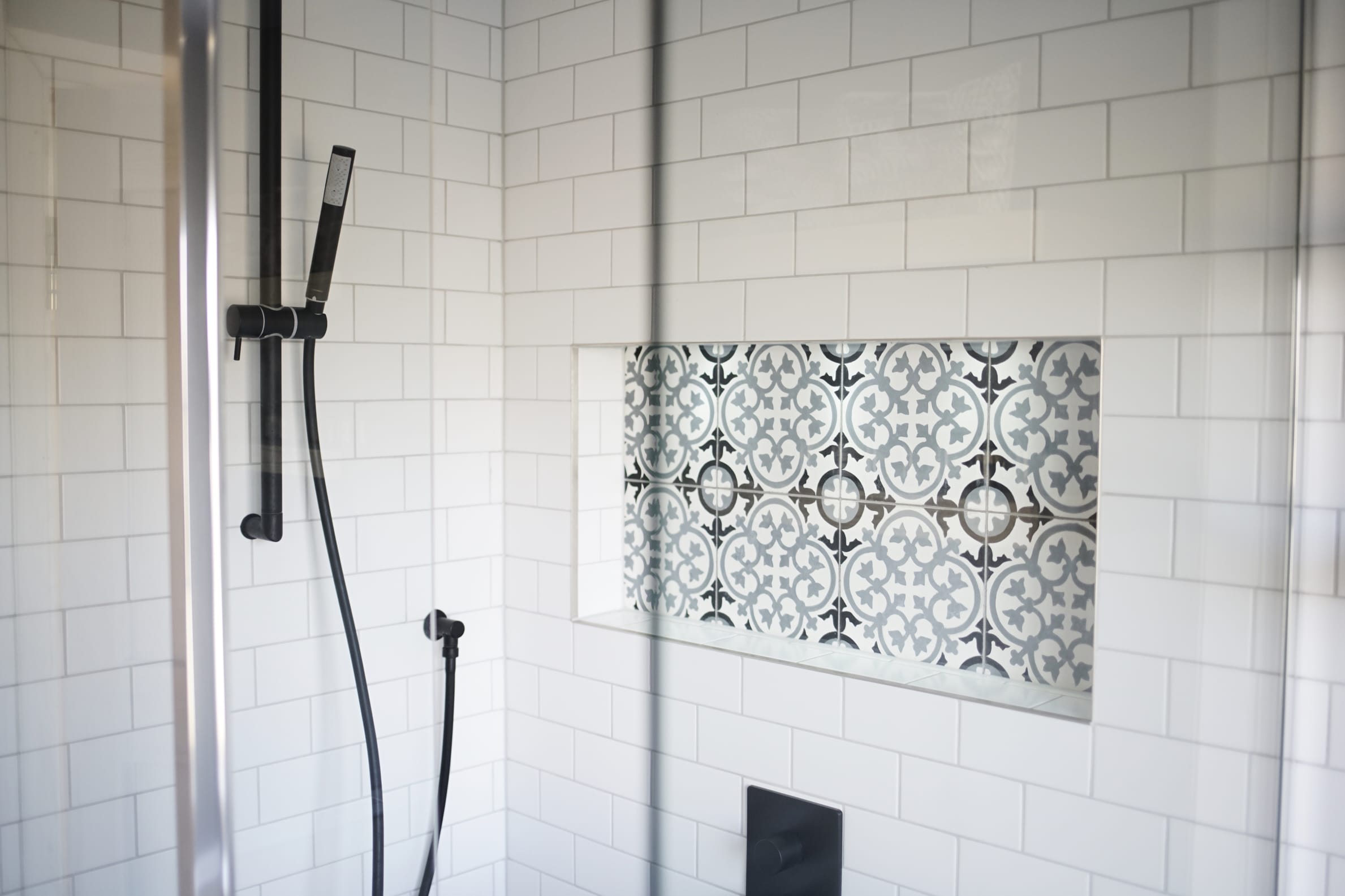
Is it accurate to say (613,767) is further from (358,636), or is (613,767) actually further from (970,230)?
(970,230)

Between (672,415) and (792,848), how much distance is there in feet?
1.24

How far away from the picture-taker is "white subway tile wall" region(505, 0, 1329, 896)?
674 millimetres

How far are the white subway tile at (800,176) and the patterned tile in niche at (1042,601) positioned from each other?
280 millimetres

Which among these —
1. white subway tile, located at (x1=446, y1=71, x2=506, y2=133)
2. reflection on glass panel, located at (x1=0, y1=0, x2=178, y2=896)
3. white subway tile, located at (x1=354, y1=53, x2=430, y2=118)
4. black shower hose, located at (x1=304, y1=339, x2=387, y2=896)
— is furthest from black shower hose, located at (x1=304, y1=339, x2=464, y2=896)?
white subway tile, located at (x1=446, y1=71, x2=506, y2=133)

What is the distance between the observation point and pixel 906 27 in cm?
73

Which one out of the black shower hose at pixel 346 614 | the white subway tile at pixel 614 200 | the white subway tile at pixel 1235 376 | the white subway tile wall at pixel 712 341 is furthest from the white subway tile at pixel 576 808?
the white subway tile at pixel 1235 376

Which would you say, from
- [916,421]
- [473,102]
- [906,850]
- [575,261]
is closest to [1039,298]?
[916,421]

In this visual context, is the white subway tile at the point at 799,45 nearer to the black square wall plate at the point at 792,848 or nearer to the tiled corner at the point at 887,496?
the tiled corner at the point at 887,496

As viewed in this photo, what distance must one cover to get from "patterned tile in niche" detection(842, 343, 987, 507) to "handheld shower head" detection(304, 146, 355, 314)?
0.57 meters

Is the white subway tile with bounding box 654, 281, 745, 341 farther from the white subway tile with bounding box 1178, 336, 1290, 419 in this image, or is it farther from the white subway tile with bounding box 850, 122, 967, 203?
the white subway tile with bounding box 1178, 336, 1290, 419

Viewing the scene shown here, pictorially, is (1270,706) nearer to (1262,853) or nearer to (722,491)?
(1262,853)

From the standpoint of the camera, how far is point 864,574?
79 centimetres

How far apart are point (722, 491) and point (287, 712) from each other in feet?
1.83

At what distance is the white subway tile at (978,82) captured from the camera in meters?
0.68
